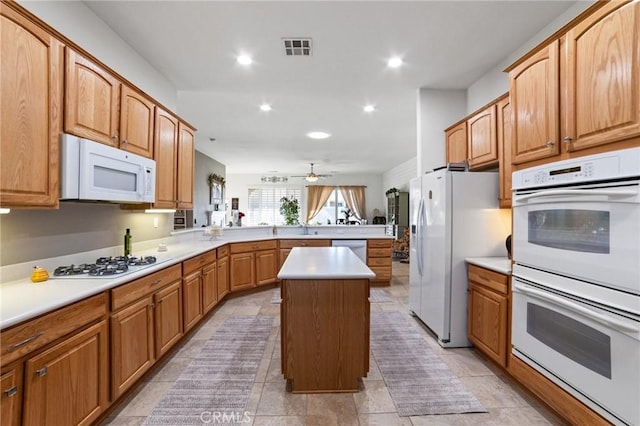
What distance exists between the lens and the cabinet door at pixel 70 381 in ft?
4.09

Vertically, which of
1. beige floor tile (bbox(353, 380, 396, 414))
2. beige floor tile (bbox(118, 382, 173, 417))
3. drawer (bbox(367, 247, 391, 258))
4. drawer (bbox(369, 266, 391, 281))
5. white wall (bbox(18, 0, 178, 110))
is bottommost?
beige floor tile (bbox(118, 382, 173, 417))

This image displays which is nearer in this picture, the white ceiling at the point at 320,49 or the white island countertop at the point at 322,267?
the white island countertop at the point at 322,267

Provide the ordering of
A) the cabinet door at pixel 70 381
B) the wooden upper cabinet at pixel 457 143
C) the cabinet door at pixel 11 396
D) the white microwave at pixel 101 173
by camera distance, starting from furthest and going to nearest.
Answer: the wooden upper cabinet at pixel 457 143, the white microwave at pixel 101 173, the cabinet door at pixel 70 381, the cabinet door at pixel 11 396

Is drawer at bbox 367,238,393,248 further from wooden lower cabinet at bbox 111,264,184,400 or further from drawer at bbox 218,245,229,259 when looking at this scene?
wooden lower cabinet at bbox 111,264,184,400

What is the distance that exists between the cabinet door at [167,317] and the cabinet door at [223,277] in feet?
3.69

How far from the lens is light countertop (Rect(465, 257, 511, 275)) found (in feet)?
7.05

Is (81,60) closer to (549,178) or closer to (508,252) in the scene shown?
(549,178)

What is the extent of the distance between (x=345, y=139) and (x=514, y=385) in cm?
469

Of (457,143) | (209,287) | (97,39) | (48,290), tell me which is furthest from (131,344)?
(457,143)

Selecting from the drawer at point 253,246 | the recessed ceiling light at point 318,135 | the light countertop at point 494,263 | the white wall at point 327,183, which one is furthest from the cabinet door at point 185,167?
the white wall at point 327,183

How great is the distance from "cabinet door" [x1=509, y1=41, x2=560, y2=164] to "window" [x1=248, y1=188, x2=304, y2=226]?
8.61m

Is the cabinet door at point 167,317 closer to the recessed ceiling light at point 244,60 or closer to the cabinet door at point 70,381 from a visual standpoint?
the cabinet door at point 70,381

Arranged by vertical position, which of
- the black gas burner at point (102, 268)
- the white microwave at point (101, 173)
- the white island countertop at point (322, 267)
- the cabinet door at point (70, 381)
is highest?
the white microwave at point (101, 173)

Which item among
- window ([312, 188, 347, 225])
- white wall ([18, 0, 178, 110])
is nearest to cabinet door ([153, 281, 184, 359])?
white wall ([18, 0, 178, 110])
